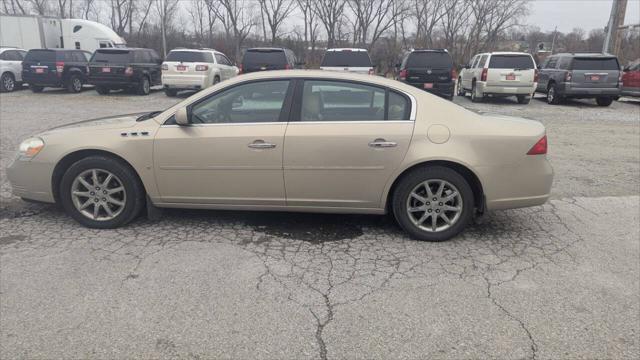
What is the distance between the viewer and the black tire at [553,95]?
16641mm

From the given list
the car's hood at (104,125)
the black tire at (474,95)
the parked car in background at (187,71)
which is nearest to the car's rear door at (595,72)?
the black tire at (474,95)

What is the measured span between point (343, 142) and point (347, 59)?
1104 cm

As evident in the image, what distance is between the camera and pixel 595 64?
15523mm

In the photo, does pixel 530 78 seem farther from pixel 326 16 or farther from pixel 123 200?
pixel 326 16

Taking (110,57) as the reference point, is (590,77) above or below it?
below

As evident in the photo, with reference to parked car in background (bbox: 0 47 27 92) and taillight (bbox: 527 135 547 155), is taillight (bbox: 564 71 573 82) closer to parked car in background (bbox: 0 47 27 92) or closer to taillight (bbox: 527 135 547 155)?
taillight (bbox: 527 135 547 155)

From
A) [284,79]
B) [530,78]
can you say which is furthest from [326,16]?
[284,79]

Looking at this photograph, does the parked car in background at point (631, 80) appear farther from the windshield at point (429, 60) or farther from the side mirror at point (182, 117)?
the side mirror at point (182, 117)

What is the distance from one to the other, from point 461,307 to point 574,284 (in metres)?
1.01

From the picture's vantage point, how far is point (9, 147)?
8.12 m

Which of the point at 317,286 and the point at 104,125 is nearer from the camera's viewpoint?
the point at 317,286

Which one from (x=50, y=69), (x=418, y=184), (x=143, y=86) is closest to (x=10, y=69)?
(x=50, y=69)

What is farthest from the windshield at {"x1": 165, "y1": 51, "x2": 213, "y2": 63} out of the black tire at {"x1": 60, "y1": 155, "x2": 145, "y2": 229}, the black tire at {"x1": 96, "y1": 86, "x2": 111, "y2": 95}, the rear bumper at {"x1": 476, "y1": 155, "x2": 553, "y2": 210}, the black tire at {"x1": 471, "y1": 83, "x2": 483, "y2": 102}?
the rear bumper at {"x1": 476, "y1": 155, "x2": 553, "y2": 210}

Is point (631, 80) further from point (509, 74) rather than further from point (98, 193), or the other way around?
point (98, 193)
